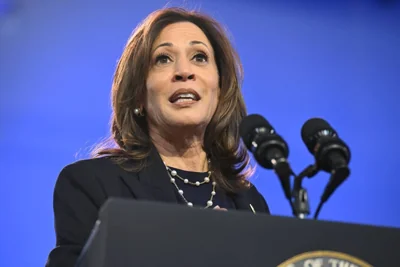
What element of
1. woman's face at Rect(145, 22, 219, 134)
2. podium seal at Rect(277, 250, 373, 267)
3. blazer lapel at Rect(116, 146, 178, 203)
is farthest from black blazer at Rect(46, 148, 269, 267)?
podium seal at Rect(277, 250, 373, 267)

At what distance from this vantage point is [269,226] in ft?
3.77

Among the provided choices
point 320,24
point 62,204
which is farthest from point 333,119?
point 62,204

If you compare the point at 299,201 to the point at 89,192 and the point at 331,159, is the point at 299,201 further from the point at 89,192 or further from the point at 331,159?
the point at 89,192

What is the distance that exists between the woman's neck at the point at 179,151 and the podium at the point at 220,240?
0.95 m

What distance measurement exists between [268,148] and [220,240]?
279 millimetres

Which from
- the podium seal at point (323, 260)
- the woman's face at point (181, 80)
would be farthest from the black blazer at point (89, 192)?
the podium seal at point (323, 260)

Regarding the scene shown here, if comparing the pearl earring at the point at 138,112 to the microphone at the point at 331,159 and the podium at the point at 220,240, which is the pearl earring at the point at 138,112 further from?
the podium at the point at 220,240

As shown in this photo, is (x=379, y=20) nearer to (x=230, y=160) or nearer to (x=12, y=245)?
(x=230, y=160)

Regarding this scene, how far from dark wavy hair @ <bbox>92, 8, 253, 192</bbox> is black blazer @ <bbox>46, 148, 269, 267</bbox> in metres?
0.08

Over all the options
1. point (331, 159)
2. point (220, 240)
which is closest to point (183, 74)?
point (331, 159)

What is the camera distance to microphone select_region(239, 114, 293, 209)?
A: 52.2 inches

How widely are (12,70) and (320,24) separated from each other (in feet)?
4.11

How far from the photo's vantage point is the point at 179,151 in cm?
216

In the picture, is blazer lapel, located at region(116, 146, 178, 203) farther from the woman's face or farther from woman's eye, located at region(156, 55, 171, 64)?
woman's eye, located at region(156, 55, 171, 64)
